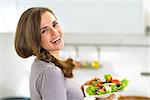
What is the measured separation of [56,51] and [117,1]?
34.2 inches

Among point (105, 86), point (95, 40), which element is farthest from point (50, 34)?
point (95, 40)

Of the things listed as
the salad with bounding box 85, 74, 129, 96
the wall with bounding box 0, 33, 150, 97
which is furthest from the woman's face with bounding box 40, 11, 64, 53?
the wall with bounding box 0, 33, 150, 97

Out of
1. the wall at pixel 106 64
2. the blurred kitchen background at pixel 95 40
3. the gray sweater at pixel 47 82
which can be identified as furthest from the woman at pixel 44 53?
the wall at pixel 106 64

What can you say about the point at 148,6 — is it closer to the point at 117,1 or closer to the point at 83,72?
the point at 117,1

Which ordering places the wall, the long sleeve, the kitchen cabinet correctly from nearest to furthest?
the long sleeve
the kitchen cabinet
the wall

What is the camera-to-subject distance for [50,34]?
1.12 m

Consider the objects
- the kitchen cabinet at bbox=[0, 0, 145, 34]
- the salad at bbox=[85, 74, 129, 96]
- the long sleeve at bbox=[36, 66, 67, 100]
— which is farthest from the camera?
the kitchen cabinet at bbox=[0, 0, 145, 34]

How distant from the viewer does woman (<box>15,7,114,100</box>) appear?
A: 107 cm

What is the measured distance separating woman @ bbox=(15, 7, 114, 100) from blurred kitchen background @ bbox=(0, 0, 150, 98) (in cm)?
81

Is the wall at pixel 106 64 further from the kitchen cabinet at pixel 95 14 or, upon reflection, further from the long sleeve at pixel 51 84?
the long sleeve at pixel 51 84

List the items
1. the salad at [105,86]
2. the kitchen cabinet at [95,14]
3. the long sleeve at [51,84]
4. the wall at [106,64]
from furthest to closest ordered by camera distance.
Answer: the wall at [106,64], the kitchen cabinet at [95,14], the salad at [105,86], the long sleeve at [51,84]

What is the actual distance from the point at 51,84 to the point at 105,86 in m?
0.30

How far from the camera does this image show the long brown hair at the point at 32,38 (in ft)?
3.55

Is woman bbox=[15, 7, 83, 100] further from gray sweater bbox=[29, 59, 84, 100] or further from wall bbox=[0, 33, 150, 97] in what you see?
wall bbox=[0, 33, 150, 97]
